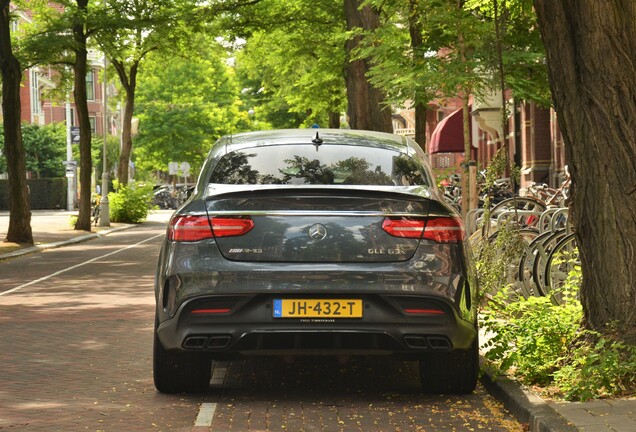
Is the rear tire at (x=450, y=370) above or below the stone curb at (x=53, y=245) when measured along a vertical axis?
above

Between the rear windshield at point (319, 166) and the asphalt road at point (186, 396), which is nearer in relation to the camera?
the asphalt road at point (186, 396)

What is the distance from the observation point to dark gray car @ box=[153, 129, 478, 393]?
24.1 ft

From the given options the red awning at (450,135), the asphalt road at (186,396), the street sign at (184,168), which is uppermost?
the red awning at (450,135)

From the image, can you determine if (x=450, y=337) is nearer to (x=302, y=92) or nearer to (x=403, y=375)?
(x=403, y=375)

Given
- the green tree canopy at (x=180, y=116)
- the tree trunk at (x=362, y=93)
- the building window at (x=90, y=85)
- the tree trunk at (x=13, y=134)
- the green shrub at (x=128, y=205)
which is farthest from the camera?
the building window at (x=90, y=85)

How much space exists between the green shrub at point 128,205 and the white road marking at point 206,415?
132 feet

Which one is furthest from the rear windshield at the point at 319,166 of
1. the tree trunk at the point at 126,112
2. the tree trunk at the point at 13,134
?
the tree trunk at the point at 126,112

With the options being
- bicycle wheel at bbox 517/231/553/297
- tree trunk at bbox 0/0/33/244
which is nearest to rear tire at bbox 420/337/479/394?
bicycle wheel at bbox 517/231/553/297

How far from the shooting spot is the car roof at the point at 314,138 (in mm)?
8227

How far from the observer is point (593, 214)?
7.77 metres

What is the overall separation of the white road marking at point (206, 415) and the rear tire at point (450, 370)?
137 centimetres

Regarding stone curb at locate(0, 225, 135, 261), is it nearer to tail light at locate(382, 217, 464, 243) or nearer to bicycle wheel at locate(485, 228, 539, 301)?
bicycle wheel at locate(485, 228, 539, 301)

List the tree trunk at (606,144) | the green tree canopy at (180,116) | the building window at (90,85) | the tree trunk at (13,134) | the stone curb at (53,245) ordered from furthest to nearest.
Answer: the building window at (90,85)
the green tree canopy at (180,116)
the tree trunk at (13,134)
the stone curb at (53,245)
the tree trunk at (606,144)

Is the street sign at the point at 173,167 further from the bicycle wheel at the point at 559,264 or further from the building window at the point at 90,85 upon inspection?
the bicycle wheel at the point at 559,264
